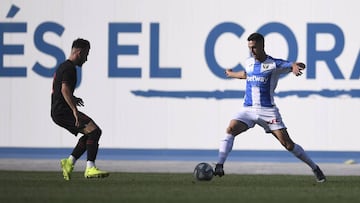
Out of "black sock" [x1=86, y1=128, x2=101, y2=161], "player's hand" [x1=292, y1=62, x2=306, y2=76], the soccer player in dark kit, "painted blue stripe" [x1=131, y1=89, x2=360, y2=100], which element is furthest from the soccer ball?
"painted blue stripe" [x1=131, y1=89, x2=360, y2=100]

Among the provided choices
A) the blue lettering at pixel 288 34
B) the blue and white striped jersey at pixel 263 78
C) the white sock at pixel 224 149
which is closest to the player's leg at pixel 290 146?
the blue and white striped jersey at pixel 263 78

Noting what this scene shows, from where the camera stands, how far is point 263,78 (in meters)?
16.8

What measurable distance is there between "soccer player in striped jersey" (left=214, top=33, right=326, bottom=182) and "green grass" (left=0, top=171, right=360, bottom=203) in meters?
0.47

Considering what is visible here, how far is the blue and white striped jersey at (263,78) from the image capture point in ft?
54.9

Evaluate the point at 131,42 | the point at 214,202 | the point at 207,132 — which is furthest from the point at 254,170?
the point at 214,202

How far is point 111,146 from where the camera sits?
23484 millimetres

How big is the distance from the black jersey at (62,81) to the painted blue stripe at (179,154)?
6866mm

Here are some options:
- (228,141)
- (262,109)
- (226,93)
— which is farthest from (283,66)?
(226,93)

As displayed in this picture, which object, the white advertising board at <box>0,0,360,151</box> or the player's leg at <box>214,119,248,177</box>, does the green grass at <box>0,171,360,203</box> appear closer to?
the player's leg at <box>214,119,248,177</box>

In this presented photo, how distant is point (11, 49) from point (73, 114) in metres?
7.53

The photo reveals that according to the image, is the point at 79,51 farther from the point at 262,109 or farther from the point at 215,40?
the point at 215,40

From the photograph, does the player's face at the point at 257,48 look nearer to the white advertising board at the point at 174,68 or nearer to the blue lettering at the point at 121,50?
the white advertising board at the point at 174,68

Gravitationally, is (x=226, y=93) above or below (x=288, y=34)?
below

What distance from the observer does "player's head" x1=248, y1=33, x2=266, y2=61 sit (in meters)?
16.5
